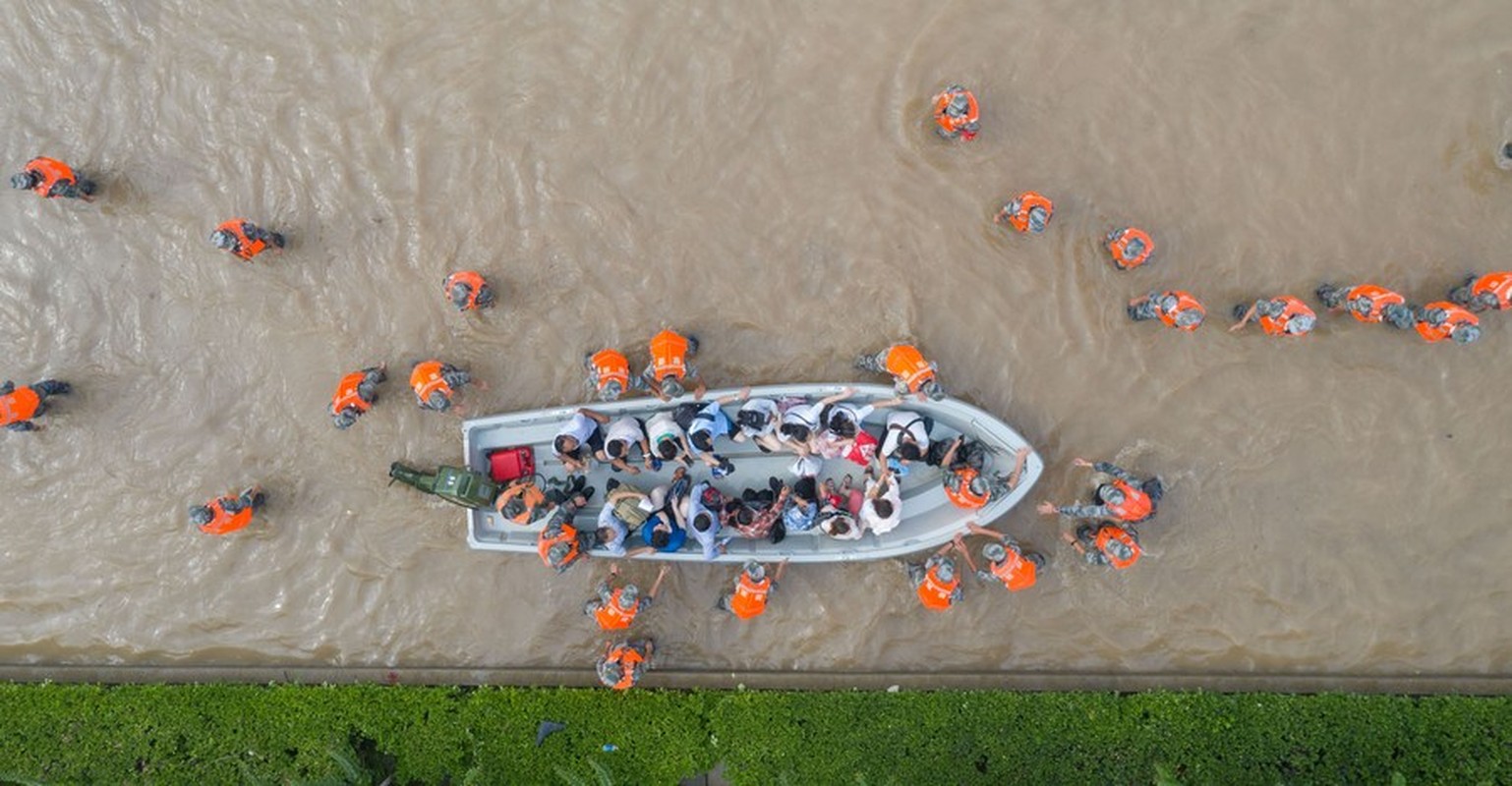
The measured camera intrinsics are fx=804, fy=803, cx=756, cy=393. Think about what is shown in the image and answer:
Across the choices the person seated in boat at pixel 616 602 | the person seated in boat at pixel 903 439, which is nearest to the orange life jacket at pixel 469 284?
the person seated in boat at pixel 616 602

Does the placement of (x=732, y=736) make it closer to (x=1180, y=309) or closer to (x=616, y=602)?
(x=616, y=602)

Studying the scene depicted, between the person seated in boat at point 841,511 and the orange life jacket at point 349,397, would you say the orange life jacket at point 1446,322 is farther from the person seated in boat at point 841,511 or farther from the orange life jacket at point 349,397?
the orange life jacket at point 349,397

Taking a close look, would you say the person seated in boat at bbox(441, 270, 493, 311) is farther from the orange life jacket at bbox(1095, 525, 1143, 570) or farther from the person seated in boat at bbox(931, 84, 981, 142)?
the orange life jacket at bbox(1095, 525, 1143, 570)

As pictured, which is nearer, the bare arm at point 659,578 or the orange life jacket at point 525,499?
the orange life jacket at point 525,499

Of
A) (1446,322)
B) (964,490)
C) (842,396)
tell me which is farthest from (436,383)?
(1446,322)

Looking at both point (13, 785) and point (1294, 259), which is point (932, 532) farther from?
point (13, 785)

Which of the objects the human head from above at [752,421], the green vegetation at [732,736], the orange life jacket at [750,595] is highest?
the human head from above at [752,421]
